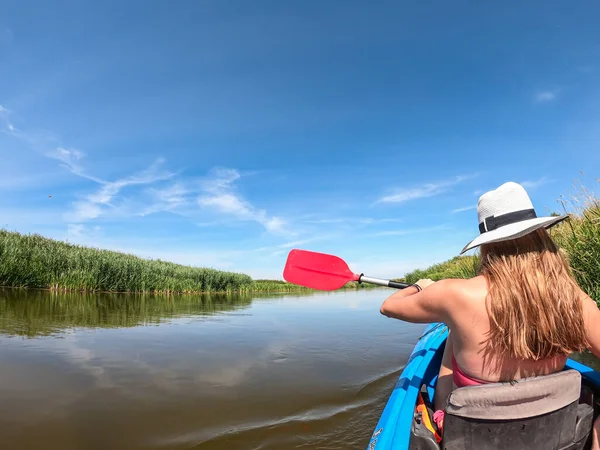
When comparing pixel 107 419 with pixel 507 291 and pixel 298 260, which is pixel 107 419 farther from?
pixel 507 291

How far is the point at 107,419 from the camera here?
9.44 feet

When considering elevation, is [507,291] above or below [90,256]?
below

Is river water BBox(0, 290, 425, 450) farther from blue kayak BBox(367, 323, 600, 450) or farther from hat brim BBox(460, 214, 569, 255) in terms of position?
hat brim BBox(460, 214, 569, 255)

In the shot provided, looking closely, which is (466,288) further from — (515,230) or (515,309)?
(515,230)

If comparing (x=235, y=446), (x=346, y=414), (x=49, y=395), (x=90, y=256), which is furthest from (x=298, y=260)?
(x=90, y=256)

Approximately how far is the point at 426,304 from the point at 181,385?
9.85 ft

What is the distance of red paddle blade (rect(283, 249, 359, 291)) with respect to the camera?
3.96 m

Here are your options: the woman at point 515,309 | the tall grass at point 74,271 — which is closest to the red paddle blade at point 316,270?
the woman at point 515,309

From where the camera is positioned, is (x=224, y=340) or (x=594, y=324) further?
(x=224, y=340)

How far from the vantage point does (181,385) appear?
12.2 feet

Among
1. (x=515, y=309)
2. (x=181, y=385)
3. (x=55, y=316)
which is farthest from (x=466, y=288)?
(x=55, y=316)

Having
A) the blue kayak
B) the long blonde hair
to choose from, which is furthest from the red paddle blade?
the long blonde hair

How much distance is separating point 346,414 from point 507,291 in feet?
7.98

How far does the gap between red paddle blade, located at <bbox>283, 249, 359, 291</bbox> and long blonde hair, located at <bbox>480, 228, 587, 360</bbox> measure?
88.0 inches
